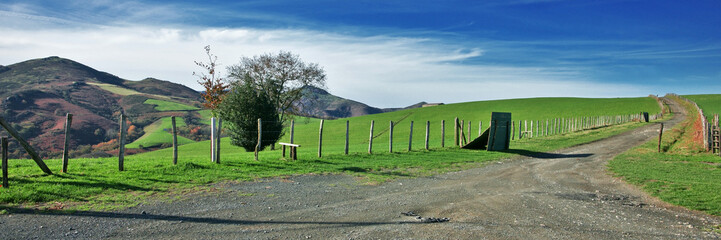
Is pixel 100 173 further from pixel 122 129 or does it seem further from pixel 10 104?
pixel 10 104

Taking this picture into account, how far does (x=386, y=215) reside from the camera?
8.34 meters

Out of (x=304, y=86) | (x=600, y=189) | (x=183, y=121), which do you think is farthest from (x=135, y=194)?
(x=183, y=121)

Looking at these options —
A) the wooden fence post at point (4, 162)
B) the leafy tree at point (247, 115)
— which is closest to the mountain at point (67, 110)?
the leafy tree at point (247, 115)

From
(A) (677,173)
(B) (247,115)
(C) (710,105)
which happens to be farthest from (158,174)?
(C) (710,105)

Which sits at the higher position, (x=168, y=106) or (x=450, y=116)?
(x=168, y=106)

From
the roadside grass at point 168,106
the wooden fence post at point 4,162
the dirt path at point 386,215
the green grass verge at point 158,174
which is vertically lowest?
the dirt path at point 386,215

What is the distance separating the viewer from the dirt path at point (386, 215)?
6.99 m

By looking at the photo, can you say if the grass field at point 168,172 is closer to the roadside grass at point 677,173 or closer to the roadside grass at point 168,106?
the roadside grass at point 677,173

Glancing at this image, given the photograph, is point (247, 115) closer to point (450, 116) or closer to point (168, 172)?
point (168, 172)

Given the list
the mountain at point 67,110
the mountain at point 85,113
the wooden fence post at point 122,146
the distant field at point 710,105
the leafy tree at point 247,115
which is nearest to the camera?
the wooden fence post at point 122,146

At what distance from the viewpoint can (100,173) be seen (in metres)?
12.6

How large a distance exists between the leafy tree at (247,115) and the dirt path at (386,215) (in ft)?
60.7

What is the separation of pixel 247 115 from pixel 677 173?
2597 cm

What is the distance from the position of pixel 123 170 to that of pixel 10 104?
569 ft
